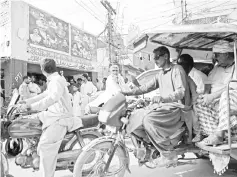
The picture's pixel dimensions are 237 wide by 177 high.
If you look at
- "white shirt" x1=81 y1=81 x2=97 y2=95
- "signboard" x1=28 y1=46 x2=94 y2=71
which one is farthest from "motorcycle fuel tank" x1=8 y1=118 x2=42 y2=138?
"signboard" x1=28 y1=46 x2=94 y2=71

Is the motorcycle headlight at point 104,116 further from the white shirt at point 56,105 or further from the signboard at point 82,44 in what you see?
the signboard at point 82,44

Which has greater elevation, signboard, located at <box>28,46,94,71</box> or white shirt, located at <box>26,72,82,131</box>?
signboard, located at <box>28,46,94,71</box>

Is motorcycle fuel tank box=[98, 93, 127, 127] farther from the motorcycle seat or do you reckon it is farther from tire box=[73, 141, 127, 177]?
the motorcycle seat

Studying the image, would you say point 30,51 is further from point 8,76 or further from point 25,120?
point 25,120

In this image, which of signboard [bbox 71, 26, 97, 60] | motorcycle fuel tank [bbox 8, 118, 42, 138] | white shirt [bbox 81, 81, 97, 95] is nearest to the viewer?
motorcycle fuel tank [bbox 8, 118, 42, 138]

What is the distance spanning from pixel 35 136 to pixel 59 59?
11.7 meters

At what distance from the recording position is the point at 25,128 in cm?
336

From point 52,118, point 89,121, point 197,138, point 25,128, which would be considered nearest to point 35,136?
point 25,128

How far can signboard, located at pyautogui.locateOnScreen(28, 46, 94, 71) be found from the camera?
12.6m

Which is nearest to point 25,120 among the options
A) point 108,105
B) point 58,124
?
point 58,124

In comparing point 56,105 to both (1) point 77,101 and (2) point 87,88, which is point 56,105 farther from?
(2) point 87,88

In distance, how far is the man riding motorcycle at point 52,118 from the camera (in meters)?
3.17

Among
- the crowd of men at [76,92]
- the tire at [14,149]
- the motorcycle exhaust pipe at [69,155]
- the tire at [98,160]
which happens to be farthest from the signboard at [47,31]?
the tire at [98,160]

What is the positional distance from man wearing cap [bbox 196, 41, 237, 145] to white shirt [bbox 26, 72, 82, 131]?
5.48 ft
